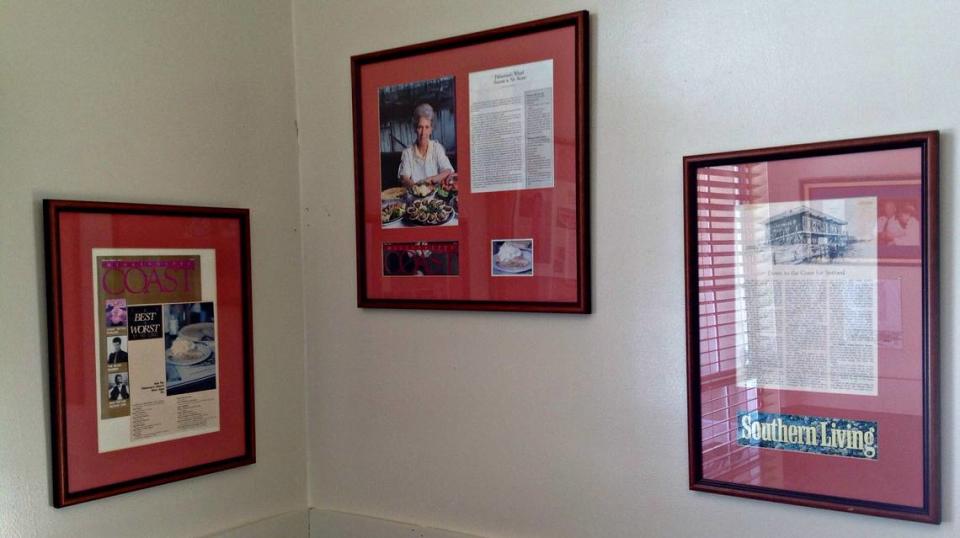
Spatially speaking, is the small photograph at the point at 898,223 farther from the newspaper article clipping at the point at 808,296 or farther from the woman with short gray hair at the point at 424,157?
the woman with short gray hair at the point at 424,157

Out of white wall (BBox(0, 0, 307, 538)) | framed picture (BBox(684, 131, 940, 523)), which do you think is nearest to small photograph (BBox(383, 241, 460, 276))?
white wall (BBox(0, 0, 307, 538))

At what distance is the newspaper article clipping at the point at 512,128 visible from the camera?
5.61ft

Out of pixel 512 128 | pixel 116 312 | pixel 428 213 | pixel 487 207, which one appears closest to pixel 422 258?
pixel 428 213

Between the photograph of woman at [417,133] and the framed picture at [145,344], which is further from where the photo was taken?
the photograph of woman at [417,133]

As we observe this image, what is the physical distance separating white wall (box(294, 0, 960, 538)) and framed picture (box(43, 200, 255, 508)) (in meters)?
0.25

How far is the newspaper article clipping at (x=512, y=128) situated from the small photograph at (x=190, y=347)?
0.70 m

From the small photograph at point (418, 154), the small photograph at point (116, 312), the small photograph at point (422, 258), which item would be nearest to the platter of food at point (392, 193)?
the small photograph at point (418, 154)

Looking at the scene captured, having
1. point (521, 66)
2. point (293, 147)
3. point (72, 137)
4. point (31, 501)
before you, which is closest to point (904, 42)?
point (521, 66)

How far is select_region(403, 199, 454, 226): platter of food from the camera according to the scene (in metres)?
1.86

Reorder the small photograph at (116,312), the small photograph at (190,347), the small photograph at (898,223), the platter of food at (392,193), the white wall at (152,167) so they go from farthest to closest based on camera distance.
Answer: the platter of food at (392,193)
the small photograph at (190,347)
the small photograph at (116,312)
the white wall at (152,167)
the small photograph at (898,223)

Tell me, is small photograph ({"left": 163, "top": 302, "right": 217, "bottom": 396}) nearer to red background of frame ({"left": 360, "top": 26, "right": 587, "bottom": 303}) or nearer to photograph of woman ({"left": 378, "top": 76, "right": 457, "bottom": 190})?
red background of frame ({"left": 360, "top": 26, "right": 587, "bottom": 303})

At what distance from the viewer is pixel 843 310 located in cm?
139

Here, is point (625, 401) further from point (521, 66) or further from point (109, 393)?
point (109, 393)

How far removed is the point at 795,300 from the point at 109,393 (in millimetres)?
1374
